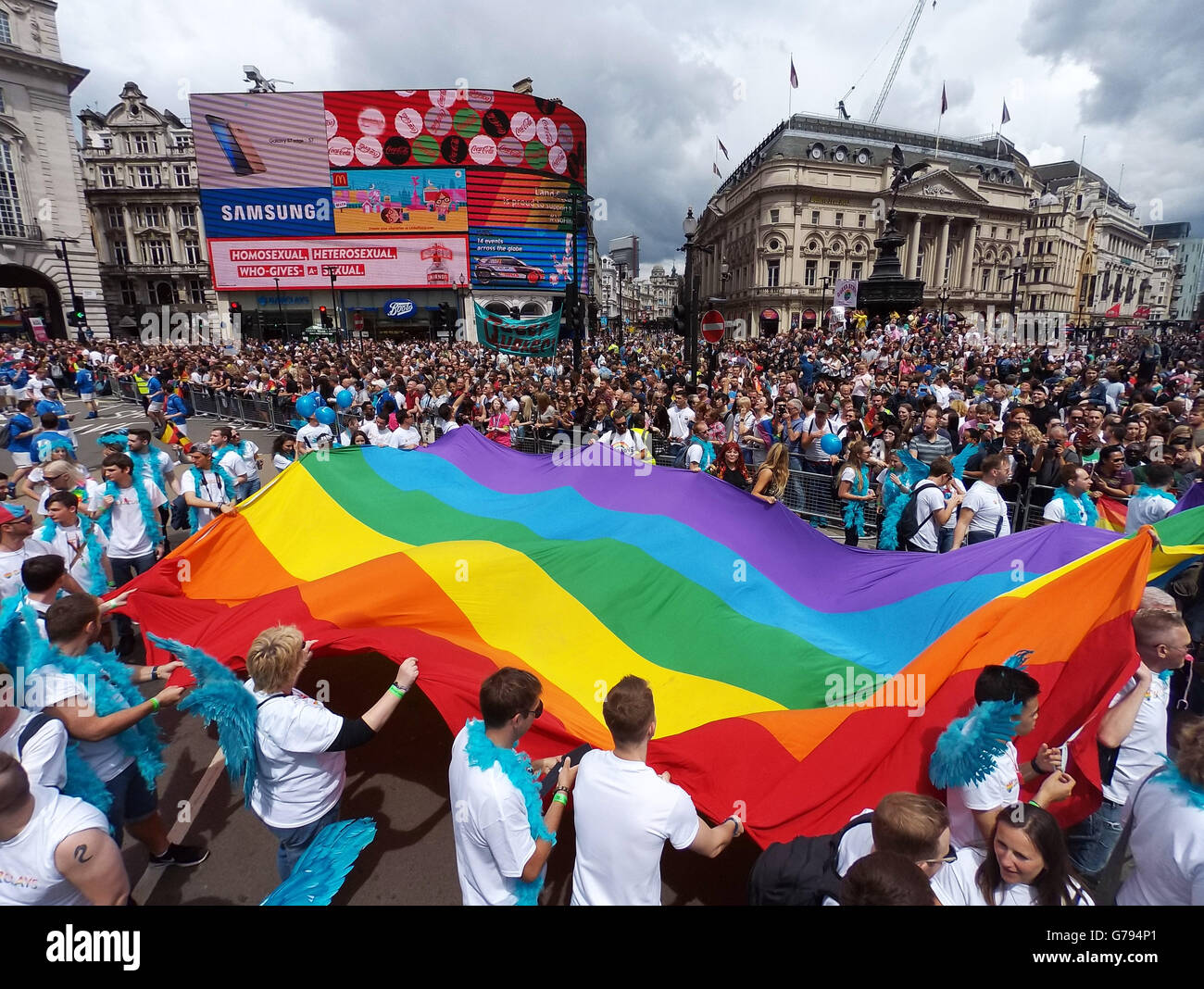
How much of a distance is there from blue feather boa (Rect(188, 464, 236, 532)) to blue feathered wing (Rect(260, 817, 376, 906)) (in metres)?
5.58

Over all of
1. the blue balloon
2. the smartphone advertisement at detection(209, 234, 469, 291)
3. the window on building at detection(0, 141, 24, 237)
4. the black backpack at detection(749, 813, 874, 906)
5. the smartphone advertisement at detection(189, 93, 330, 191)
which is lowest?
the black backpack at detection(749, 813, 874, 906)

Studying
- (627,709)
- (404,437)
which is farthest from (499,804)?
(404,437)

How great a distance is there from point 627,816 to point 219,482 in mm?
6804

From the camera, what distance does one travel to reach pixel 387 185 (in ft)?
146

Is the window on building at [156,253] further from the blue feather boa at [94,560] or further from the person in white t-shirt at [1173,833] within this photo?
the person in white t-shirt at [1173,833]

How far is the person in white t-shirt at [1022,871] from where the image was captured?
205 centimetres

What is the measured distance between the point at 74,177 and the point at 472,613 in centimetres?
5563

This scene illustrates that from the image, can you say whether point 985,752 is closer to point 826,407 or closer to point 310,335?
point 826,407

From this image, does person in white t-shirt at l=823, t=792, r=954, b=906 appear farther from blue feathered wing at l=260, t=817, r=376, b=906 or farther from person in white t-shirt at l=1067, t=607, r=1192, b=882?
blue feathered wing at l=260, t=817, r=376, b=906

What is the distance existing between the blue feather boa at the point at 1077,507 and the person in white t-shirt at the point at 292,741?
593 cm

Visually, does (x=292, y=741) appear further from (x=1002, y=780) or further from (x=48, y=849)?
(x=1002, y=780)

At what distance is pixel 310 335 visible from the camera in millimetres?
42969

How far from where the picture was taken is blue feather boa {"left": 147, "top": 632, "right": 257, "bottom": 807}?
9.09 ft

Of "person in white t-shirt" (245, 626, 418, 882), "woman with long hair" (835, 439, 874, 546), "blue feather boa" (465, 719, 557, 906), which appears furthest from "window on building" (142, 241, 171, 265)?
"blue feather boa" (465, 719, 557, 906)
